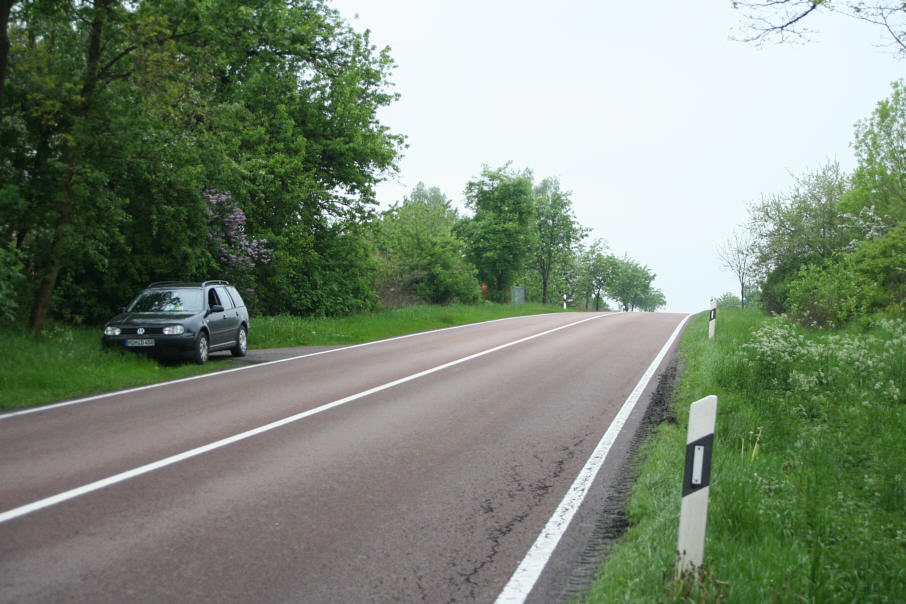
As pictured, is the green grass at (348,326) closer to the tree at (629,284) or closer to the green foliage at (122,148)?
the green foliage at (122,148)

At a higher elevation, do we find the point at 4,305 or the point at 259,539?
the point at 4,305

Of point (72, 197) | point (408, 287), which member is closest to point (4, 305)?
point (72, 197)

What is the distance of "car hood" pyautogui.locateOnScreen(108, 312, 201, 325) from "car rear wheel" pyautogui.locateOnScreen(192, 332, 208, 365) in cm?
48

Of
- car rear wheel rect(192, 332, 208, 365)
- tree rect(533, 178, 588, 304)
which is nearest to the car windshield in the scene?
car rear wheel rect(192, 332, 208, 365)

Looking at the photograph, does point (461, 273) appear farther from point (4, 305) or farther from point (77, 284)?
point (4, 305)

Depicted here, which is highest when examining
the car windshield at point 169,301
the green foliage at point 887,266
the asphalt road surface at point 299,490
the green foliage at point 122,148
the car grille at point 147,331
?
the green foliage at point 122,148

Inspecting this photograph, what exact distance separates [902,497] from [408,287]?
33101 mm

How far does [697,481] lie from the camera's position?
371 cm

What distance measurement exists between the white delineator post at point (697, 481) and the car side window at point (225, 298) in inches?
519

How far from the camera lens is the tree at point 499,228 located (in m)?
50.3

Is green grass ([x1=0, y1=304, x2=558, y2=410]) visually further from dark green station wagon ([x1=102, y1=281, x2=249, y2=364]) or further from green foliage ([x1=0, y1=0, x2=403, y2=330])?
green foliage ([x1=0, y1=0, x2=403, y2=330])

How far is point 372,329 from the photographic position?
73.4 ft

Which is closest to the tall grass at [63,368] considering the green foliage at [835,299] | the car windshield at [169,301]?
the car windshield at [169,301]

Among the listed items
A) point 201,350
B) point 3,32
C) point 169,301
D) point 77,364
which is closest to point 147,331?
point 201,350
